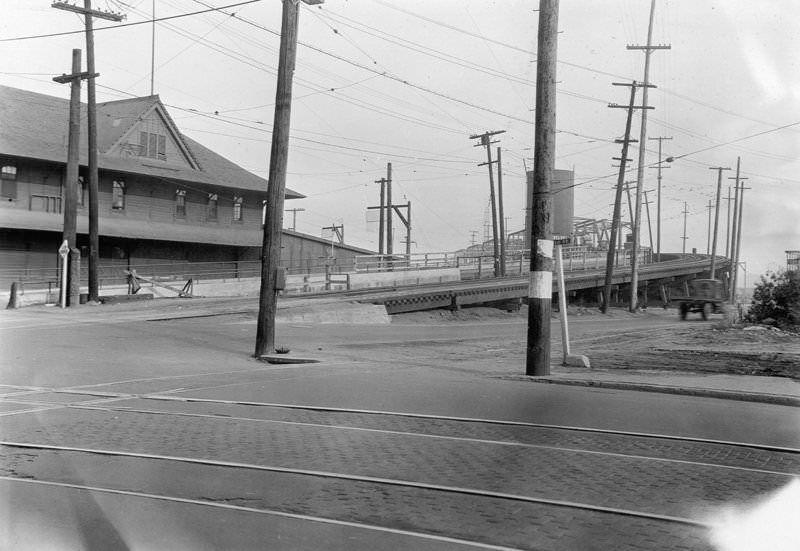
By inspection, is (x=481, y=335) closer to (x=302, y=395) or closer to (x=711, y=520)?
(x=302, y=395)

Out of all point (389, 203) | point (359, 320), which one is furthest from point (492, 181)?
point (359, 320)

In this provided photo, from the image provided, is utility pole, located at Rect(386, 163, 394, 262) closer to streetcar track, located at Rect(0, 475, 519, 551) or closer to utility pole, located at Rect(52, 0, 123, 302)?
utility pole, located at Rect(52, 0, 123, 302)

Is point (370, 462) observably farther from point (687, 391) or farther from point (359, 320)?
point (359, 320)

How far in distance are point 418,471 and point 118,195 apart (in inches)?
1546

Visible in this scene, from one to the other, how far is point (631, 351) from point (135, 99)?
36002 millimetres

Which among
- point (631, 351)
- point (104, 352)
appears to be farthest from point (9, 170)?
point (631, 351)

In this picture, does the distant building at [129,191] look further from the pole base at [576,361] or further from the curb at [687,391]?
the curb at [687,391]

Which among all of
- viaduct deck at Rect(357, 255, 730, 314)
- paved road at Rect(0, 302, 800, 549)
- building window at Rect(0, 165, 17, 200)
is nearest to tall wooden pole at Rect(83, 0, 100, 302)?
building window at Rect(0, 165, 17, 200)

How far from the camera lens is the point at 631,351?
61.7ft

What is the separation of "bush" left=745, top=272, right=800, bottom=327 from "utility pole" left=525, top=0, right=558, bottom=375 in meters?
16.8

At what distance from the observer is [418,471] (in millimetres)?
6871

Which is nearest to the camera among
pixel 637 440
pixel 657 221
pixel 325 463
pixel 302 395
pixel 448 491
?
pixel 448 491

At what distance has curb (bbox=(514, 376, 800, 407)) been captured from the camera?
422 inches

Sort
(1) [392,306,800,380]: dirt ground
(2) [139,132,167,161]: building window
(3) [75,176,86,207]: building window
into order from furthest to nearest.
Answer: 1. (2) [139,132,167,161]: building window
2. (3) [75,176,86,207]: building window
3. (1) [392,306,800,380]: dirt ground
